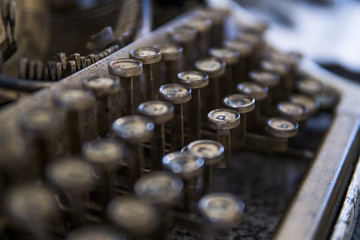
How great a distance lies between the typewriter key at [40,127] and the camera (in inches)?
38.8

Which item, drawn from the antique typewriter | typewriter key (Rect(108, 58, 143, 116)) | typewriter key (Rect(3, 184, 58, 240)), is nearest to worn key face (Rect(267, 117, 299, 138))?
the antique typewriter

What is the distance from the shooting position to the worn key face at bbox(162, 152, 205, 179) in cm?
117

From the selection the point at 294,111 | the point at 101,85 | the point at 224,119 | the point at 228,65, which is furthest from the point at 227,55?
the point at 101,85

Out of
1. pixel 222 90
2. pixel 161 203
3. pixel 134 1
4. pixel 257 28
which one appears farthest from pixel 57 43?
pixel 161 203

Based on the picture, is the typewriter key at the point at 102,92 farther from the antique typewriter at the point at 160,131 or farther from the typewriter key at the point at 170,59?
the typewriter key at the point at 170,59

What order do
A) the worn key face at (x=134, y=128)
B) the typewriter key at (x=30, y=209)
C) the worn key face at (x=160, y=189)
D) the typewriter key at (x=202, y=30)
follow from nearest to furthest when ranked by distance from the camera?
the typewriter key at (x=30, y=209) → the worn key face at (x=160, y=189) → the worn key face at (x=134, y=128) → the typewriter key at (x=202, y=30)

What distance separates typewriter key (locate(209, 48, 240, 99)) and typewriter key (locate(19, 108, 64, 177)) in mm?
829

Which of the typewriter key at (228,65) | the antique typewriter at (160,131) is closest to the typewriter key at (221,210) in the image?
the antique typewriter at (160,131)

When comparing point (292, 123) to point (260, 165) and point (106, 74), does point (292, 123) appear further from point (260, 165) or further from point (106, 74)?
point (106, 74)

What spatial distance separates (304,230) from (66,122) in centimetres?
63

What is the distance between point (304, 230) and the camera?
3.85ft

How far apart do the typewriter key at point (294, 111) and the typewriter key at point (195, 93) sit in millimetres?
337

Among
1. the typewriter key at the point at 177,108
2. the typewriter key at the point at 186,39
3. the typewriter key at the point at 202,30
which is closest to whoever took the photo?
the typewriter key at the point at 177,108

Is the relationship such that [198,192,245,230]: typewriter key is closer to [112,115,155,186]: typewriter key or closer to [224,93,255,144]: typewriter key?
[112,115,155,186]: typewriter key
